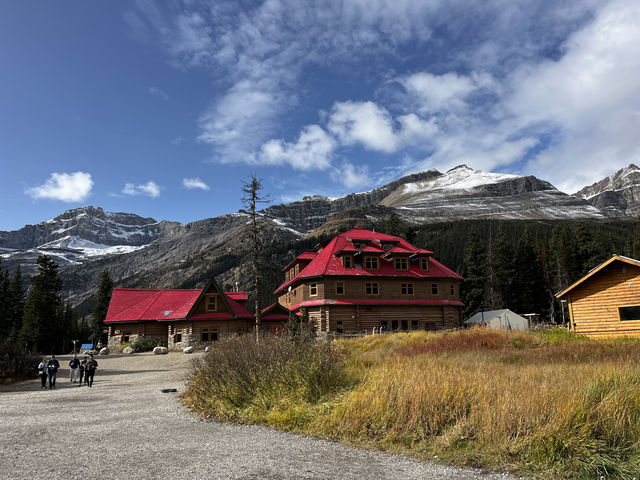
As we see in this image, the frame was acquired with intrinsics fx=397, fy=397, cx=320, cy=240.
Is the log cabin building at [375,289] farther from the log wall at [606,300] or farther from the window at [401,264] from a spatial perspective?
the log wall at [606,300]

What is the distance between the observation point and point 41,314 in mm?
57031

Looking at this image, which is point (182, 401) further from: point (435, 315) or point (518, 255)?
point (518, 255)

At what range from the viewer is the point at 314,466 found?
670 cm

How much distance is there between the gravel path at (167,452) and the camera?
6.46 meters

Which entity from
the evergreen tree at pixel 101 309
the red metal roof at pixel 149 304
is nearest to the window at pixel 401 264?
the red metal roof at pixel 149 304

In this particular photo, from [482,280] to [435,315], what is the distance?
80.4 feet

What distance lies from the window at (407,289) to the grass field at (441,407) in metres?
30.1

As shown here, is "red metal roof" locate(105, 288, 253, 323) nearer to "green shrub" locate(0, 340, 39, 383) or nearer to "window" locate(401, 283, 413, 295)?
"green shrub" locate(0, 340, 39, 383)

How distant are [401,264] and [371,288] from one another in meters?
4.65

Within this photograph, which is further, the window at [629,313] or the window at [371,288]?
the window at [371,288]

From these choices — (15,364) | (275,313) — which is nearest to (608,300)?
(275,313)

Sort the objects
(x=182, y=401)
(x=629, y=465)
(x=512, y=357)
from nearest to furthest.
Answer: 1. (x=629, y=465)
2. (x=182, y=401)
3. (x=512, y=357)

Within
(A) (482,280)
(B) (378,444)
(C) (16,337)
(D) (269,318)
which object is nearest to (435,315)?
(D) (269,318)

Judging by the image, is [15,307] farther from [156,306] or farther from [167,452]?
[167,452]
